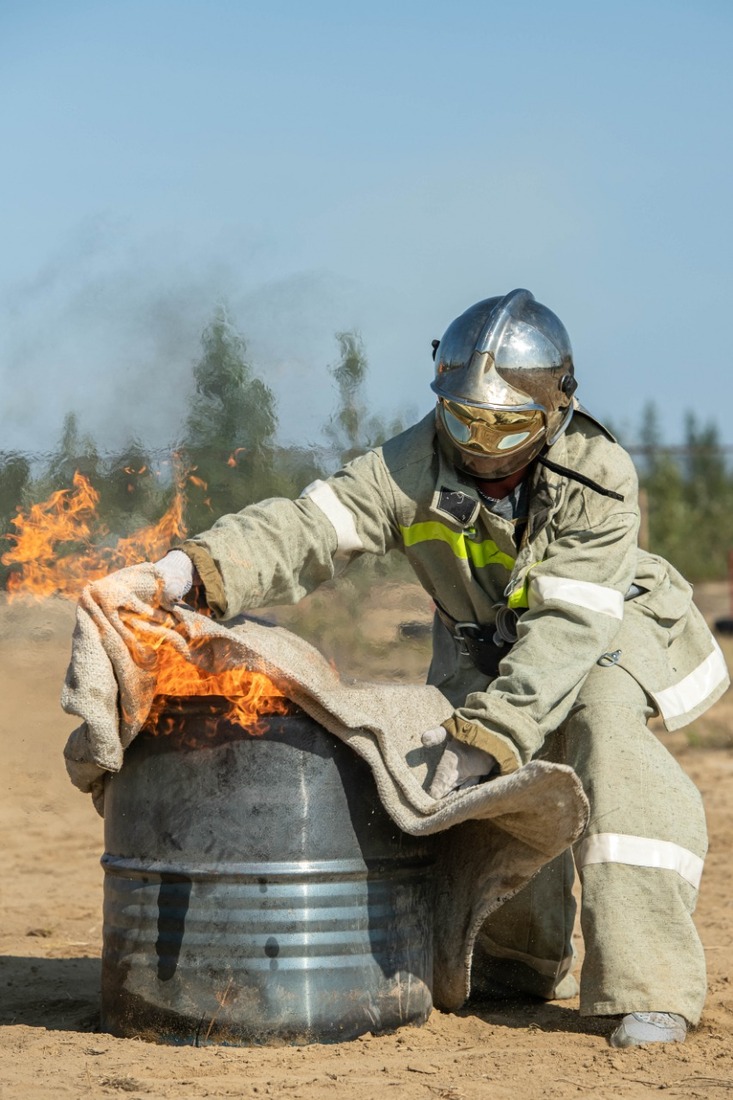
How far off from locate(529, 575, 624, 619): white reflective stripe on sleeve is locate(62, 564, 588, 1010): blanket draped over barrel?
1.32 ft

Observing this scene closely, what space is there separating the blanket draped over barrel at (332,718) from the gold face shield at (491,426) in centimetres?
70

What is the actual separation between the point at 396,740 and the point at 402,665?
1.08m

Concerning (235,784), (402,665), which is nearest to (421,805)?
(235,784)

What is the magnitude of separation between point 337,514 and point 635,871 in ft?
4.13

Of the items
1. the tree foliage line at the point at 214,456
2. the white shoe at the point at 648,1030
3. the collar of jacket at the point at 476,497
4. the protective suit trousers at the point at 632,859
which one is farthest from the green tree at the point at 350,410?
the white shoe at the point at 648,1030

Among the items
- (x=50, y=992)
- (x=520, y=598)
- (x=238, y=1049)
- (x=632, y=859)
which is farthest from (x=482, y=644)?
(x=50, y=992)

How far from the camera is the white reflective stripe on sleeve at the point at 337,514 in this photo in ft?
12.2

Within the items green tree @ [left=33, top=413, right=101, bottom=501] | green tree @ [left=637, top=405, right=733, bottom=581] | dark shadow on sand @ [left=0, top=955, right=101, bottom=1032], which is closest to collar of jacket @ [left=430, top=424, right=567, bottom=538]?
green tree @ [left=33, top=413, right=101, bottom=501]

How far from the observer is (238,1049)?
10.7 ft

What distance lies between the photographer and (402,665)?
4.45 metres

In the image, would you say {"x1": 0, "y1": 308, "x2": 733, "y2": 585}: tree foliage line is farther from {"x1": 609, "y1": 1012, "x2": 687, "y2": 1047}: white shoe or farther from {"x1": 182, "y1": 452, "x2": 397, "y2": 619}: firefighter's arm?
{"x1": 609, "y1": 1012, "x2": 687, "y2": 1047}: white shoe

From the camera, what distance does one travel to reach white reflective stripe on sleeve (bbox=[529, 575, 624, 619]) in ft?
11.5

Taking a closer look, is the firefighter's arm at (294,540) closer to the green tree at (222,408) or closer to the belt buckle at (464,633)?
the belt buckle at (464,633)

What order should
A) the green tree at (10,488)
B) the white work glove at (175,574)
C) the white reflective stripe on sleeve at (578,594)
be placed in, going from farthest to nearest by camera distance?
the green tree at (10,488) < the white reflective stripe on sleeve at (578,594) < the white work glove at (175,574)
